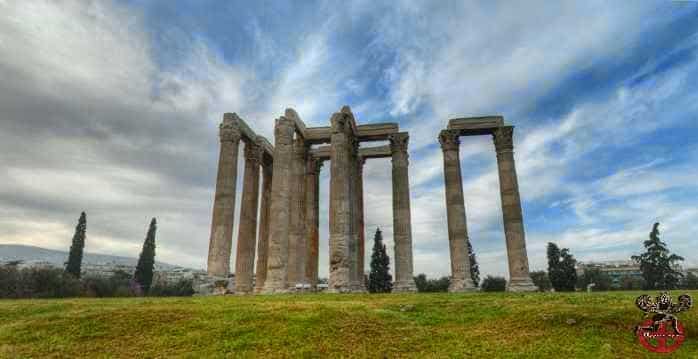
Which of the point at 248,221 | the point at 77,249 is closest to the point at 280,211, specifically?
the point at 248,221

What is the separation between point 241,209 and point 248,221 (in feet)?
3.73

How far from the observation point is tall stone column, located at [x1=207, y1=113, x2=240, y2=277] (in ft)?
87.9

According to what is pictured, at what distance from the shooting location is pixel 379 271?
205ft

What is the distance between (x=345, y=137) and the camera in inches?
1168

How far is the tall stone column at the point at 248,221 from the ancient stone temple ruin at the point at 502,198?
15114 mm

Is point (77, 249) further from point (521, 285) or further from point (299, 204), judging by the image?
point (521, 285)

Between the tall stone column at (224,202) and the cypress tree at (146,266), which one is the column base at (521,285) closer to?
the tall stone column at (224,202)

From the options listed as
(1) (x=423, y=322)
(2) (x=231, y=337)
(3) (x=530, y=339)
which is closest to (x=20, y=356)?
(2) (x=231, y=337)

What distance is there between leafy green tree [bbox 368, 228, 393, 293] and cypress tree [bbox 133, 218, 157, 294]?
35.2 meters

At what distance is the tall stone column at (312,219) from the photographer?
34938 mm

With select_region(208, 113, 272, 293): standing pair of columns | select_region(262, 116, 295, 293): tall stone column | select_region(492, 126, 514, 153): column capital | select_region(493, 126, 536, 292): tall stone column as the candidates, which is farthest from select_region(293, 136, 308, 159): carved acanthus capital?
select_region(492, 126, 514, 153): column capital

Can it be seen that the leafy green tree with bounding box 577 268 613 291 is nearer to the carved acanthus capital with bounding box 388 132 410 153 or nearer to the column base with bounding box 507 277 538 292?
the column base with bounding box 507 277 538 292

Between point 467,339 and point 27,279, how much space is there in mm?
57329

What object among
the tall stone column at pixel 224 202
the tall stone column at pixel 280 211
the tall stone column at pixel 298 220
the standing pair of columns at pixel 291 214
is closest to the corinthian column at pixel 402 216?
the standing pair of columns at pixel 291 214
